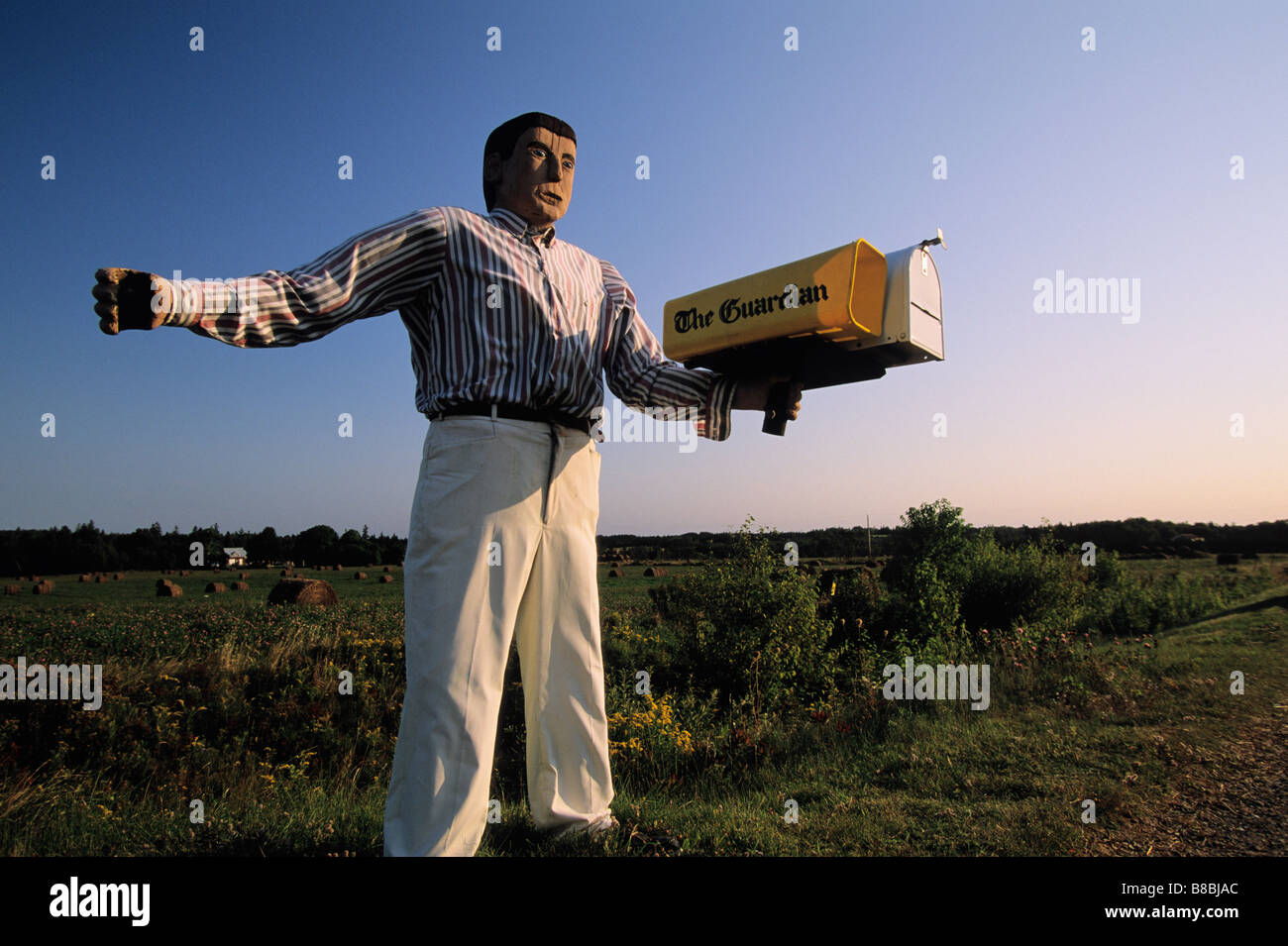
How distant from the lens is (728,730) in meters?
7.55

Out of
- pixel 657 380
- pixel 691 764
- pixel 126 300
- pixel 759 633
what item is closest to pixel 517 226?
pixel 657 380

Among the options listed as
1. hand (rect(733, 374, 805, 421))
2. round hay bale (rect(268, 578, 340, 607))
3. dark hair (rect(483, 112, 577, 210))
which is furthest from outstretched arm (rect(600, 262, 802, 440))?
round hay bale (rect(268, 578, 340, 607))

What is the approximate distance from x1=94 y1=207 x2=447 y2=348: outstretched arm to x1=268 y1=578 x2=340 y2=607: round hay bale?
27661mm

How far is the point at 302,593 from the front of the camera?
2778cm

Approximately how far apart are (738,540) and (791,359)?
8630 millimetres

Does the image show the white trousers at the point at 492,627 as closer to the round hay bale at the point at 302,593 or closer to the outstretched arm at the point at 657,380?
the outstretched arm at the point at 657,380

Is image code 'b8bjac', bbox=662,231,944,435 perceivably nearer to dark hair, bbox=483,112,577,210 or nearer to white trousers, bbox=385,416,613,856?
white trousers, bbox=385,416,613,856

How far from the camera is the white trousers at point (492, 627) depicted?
2.20 meters

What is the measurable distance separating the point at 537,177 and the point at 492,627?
5.72ft

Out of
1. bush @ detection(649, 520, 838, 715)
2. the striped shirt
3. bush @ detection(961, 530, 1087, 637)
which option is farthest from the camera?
bush @ detection(961, 530, 1087, 637)

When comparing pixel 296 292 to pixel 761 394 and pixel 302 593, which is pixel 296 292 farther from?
pixel 302 593

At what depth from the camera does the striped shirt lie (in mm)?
2104
